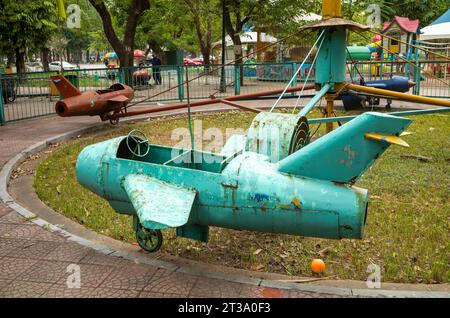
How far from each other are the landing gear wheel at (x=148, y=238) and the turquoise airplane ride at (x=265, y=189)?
1 centimetres

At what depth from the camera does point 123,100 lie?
1331 centimetres

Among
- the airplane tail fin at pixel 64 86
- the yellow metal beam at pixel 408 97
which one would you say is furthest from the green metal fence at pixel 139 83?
the yellow metal beam at pixel 408 97

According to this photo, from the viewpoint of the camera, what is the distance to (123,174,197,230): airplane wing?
4.10m

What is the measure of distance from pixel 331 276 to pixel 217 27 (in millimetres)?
38831

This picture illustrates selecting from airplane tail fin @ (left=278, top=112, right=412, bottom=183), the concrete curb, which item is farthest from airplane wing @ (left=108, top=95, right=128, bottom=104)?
airplane tail fin @ (left=278, top=112, right=412, bottom=183)

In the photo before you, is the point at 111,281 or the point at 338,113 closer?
the point at 111,281

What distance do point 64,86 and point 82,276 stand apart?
893 centimetres

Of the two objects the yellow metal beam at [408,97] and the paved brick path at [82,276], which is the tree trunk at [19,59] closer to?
the yellow metal beam at [408,97]

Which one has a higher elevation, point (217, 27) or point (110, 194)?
point (217, 27)

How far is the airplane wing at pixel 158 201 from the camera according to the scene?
4096 millimetres

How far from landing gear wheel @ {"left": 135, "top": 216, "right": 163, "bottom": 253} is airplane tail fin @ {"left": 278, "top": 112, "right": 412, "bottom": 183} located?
5.10 ft
